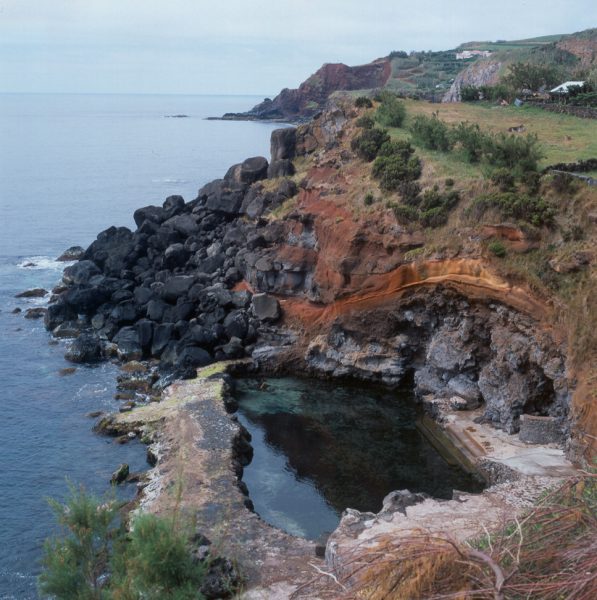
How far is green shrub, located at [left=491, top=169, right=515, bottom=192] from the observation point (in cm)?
4009

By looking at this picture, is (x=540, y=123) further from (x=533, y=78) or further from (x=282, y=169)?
(x=282, y=169)

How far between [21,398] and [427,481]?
23.7m

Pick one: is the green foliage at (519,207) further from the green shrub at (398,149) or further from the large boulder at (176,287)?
the large boulder at (176,287)

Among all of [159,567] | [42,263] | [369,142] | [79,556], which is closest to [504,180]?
[369,142]

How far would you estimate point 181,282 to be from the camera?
53031 mm

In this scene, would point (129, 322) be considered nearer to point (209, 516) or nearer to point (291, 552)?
point (209, 516)

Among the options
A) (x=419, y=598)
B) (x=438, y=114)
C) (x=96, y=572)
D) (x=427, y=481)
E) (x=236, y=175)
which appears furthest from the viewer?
(x=236, y=175)

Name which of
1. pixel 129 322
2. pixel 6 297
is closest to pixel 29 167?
pixel 6 297

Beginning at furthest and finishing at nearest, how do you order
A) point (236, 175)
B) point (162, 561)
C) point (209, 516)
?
point (236, 175)
point (209, 516)
point (162, 561)

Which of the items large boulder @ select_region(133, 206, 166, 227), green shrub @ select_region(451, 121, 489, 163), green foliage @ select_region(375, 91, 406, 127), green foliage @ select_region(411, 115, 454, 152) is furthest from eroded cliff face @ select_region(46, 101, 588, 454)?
green shrub @ select_region(451, 121, 489, 163)

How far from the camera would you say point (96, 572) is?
19891 mm

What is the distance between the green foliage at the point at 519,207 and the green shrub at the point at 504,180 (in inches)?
24.6

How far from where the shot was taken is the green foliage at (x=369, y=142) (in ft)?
172

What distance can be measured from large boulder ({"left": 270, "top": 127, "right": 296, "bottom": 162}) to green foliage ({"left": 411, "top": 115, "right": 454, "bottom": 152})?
1446 centimetres
